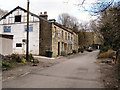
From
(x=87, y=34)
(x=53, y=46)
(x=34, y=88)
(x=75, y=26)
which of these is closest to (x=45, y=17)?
(x=53, y=46)

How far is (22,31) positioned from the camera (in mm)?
21516

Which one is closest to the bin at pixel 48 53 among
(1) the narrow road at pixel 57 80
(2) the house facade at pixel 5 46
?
(2) the house facade at pixel 5 46

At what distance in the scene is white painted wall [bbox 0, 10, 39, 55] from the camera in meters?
20.5

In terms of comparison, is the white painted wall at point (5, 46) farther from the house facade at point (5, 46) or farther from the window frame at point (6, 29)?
the window frame at point (6, 29)

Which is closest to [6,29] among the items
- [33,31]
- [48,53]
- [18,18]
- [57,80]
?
[18,18]

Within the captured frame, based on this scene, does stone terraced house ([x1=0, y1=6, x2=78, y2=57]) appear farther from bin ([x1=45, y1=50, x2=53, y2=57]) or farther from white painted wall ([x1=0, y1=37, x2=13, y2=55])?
white painted wall ([x1=0, y1=37, x2=13, y2=55])

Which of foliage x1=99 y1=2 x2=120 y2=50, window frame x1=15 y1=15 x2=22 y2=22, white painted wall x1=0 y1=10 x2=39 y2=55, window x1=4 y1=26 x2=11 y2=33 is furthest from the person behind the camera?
window x1=4 y1=26 x2=11 y2=33

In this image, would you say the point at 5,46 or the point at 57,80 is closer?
the point at 57,80

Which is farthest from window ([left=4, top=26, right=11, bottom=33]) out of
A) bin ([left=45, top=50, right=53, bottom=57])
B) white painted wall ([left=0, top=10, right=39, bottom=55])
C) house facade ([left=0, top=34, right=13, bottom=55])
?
bin ([left=45, top=50, right=53, bottom=57])

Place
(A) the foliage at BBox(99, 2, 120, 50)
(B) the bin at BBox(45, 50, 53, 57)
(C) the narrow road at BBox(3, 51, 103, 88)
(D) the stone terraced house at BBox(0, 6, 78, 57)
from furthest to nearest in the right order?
(D) the stone terraced house at BBox(0, 6, 78, 57)
(B) the bin at BBox(45, 50, 53, 57)
(A) the foliage at BBox(99, 2, 120, 50)
(C) the narrow road at BBox(3, 51, 103, 88)

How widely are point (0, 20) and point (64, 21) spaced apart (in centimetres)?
2936

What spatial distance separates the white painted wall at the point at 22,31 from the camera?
20547 mm

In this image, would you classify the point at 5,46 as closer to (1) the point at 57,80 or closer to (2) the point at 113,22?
(1) the point at 57,80

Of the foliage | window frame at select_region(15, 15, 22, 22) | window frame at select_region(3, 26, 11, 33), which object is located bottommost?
the foliage
